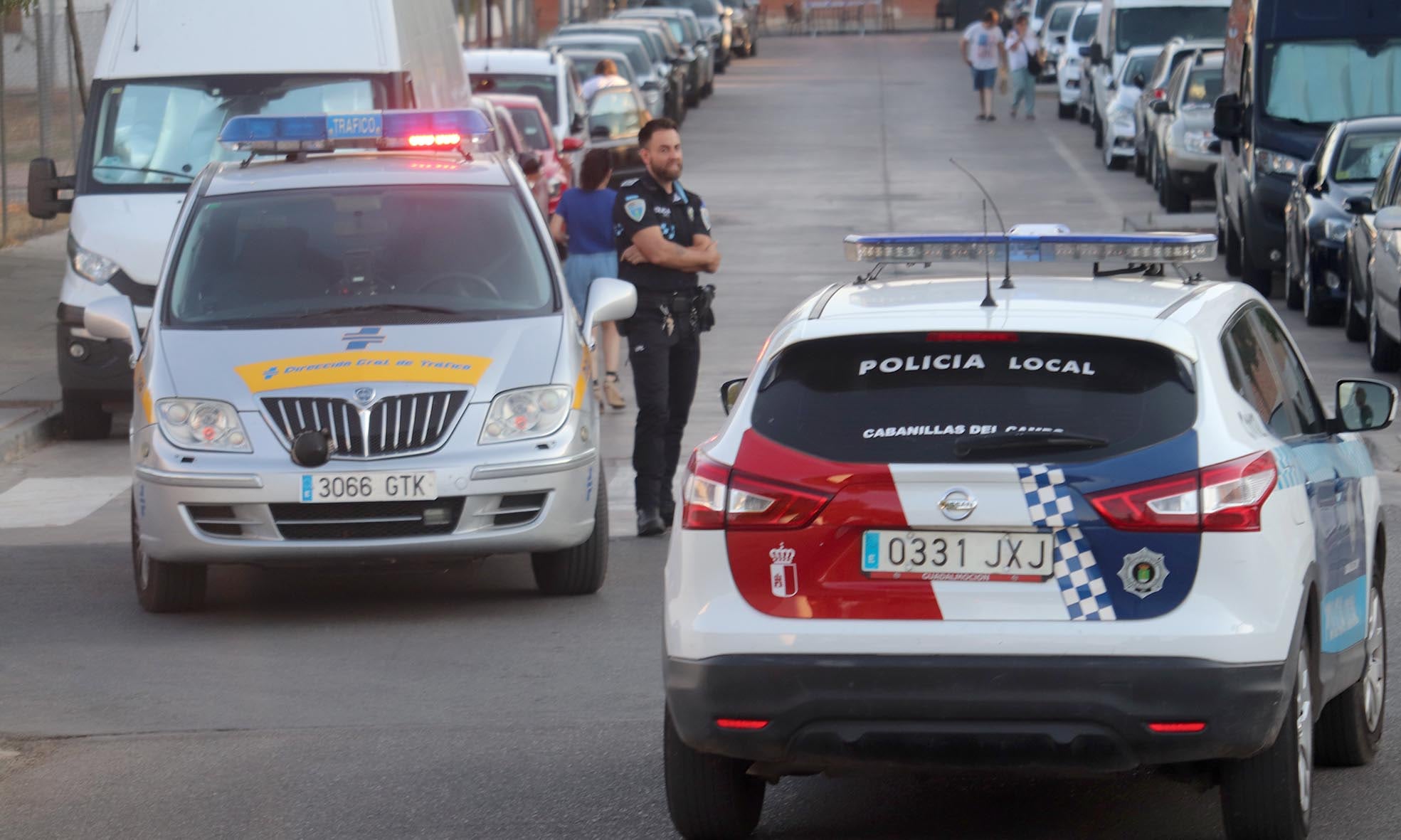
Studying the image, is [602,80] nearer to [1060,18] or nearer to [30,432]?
[30,432]

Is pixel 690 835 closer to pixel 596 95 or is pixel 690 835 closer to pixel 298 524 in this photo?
pixel 298 524

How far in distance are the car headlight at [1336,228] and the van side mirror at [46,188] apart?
8862 mm

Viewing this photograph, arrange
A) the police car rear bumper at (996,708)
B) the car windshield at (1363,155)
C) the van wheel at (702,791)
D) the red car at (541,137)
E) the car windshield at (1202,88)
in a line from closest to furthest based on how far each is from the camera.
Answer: the police car rear bumper at (996,708)
the van wheel at (702,791)
the car windshield at (1363,155)
the red car at (541,137)
the car windshield at (1202,88)

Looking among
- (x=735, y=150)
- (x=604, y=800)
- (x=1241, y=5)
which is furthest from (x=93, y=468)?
(x=735, y=150)

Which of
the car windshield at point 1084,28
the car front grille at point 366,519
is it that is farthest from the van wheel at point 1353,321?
the car windshield at point 1084,28

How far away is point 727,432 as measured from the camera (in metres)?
5.44

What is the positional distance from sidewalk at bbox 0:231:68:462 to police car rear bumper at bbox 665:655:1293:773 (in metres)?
9.27

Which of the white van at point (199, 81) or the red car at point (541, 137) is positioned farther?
the red car at point (541, 137)

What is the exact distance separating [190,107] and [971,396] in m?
10.3

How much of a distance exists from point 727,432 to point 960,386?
54cm

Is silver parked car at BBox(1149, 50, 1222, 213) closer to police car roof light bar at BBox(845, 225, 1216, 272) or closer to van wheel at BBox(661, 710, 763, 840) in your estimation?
police car roof light bar at BBox(845, 225, 1216, 272)

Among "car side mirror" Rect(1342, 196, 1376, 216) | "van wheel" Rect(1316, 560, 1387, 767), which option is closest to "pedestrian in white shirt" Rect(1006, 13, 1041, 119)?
"car side mirror" Rect(1342, 196, 1376, 216)

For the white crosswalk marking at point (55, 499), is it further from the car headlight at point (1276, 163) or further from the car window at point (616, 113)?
the car window at point (616, 113)

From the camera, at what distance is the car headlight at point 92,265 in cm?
1384
